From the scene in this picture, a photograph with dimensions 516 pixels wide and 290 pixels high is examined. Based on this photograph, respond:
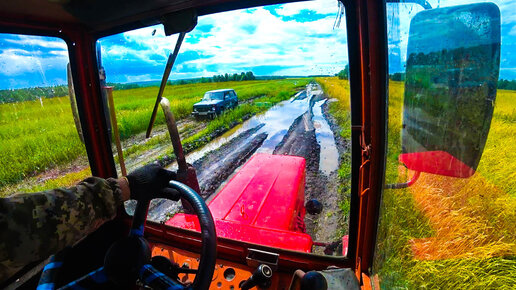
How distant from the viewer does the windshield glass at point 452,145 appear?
0.58 meters

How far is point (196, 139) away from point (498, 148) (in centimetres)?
331

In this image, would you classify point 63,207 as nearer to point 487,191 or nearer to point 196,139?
point 487,191

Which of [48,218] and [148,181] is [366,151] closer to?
[148,181]

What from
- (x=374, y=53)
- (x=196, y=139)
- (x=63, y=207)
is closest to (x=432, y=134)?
(x=374, y=53)

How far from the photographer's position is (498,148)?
63 centimetres

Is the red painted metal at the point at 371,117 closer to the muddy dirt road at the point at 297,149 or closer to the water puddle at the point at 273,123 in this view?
the muddy dirt road at the point at 297,149

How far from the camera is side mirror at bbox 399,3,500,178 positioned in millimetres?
585

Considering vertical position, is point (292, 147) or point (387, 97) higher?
point (387, 97)

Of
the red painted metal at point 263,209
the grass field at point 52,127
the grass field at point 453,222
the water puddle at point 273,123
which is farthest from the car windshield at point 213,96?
the grass field at point 453,222

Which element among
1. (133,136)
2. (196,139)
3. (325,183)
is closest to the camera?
(133,136)

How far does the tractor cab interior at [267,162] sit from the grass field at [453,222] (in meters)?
0.04

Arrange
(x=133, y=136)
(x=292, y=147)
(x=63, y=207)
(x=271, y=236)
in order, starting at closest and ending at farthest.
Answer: (x=63, y=207), (x=271, y=236), (x=133, y=136), (x=292, y=147)

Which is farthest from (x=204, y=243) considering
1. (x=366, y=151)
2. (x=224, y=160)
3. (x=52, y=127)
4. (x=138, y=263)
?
(x=224, y=160)

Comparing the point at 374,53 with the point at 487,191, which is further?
the point at 374,53
